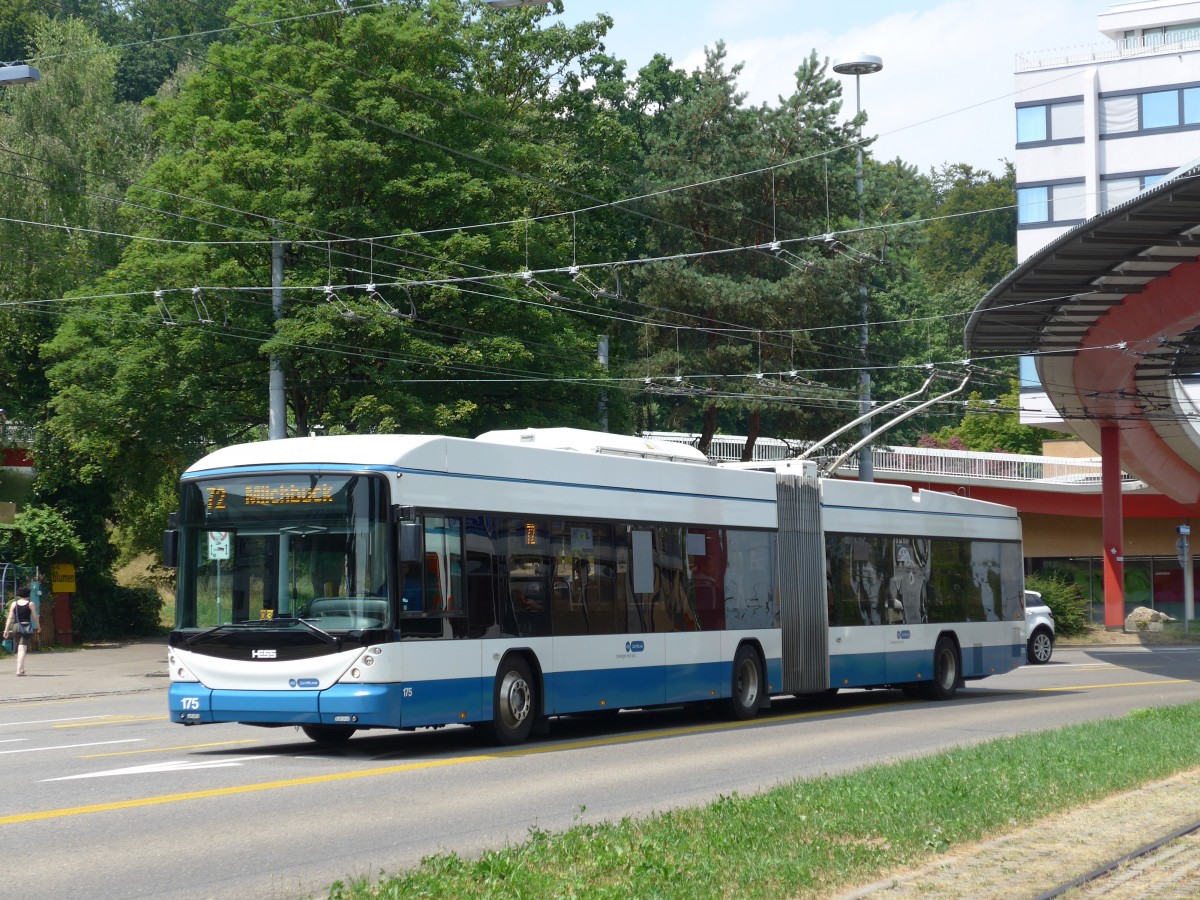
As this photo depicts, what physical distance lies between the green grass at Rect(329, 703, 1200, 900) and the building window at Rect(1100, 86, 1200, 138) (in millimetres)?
64655

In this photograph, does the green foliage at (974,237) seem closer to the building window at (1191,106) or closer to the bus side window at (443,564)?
the building window at (1191,106)

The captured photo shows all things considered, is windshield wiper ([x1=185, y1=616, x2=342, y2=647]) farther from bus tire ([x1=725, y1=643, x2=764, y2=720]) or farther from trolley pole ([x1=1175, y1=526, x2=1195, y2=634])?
trolley pole ([x1=1175, y1=526, x2=1195, y2=634])

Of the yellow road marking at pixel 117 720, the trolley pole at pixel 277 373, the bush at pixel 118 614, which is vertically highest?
the trolley pole at pixel 277 373

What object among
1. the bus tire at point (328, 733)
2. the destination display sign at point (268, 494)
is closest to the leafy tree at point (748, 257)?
the bus tire at point (328, 733)

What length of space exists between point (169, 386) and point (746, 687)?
1857 cm

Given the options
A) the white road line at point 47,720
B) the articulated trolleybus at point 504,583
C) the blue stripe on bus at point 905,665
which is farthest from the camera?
the blue stripe on bus at point 905,665

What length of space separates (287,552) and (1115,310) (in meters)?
24.7

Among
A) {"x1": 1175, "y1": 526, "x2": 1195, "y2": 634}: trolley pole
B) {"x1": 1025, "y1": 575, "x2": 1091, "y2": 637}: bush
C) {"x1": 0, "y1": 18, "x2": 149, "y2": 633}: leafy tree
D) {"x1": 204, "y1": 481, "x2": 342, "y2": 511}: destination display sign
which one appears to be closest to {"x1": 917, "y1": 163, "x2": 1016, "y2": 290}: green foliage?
{"x1": 1175, "y1": 526, "x2": 1195, "y2": 634}: trolley pole

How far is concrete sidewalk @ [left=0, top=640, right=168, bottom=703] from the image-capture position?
88.2ft

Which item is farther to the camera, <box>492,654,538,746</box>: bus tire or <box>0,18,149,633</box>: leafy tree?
<box>0,18,149,633</box>: leafy tree

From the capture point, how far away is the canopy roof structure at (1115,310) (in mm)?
26188

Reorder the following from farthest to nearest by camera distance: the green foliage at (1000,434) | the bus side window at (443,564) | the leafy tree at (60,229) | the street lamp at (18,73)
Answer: the green foliage at (1000,434) < the leafy tree at (60,229) < the street lamp at (18,73) < the bus side window at (443,564)

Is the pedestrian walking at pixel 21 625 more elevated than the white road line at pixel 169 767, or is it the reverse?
the pedestrian walking at pixel 21 625

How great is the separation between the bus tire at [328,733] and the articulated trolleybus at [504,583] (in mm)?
40
